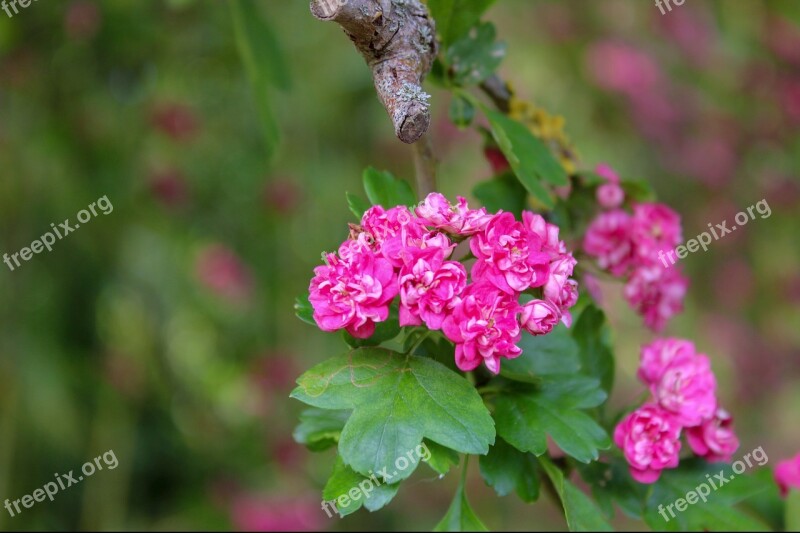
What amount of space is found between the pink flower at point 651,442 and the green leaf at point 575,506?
0.17 feet

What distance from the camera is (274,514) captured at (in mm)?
1565

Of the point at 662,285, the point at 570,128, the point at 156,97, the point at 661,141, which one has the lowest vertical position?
the point at 661,141

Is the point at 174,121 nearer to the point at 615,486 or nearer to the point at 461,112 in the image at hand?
the point at 461,112

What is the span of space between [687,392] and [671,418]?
0.09 ft

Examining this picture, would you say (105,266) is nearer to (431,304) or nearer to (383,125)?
(383,125)

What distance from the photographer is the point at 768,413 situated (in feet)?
8.49

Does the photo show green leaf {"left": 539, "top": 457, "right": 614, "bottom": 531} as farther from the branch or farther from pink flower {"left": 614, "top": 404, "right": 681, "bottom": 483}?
the branch

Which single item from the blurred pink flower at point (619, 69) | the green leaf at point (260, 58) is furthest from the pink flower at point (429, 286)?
the blurred pink flower at point (619, 69)

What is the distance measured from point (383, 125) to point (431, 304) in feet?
5.42

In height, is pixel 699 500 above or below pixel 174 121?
below

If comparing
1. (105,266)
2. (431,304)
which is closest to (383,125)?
(105,266)

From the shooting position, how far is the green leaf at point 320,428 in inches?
27.8

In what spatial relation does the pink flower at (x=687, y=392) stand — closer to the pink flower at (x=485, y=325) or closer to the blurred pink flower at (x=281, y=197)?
the pink flower at (x=485, y=325)

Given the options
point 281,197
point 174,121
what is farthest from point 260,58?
point 281,197
